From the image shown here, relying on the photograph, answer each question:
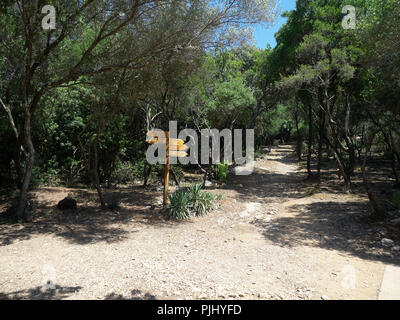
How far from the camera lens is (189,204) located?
818 cm

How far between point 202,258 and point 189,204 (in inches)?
128

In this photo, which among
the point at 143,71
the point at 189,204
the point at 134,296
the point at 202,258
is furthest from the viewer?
the point at 189,204

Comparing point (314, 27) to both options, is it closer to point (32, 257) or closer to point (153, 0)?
point (153, 0)

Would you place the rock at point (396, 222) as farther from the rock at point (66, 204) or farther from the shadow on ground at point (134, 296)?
the rock at point (66, 204)

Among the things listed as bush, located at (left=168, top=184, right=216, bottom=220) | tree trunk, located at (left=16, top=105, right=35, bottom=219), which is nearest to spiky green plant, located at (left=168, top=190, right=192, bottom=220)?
bush, located at (left=168, top=184, right=216, bottom=220)

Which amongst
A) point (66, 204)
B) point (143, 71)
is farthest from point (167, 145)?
point (66, 204)

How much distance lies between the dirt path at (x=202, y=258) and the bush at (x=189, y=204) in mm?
360

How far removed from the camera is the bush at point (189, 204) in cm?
786

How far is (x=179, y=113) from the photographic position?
42.0 ft

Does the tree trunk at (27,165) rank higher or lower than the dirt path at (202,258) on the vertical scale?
higher

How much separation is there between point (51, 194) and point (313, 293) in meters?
8.02

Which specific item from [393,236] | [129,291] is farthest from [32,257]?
[393,236]

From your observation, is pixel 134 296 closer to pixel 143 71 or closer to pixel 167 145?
pixel 167 145

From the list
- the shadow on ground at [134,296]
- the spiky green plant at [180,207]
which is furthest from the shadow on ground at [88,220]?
the shadow on ground at [134,296]
